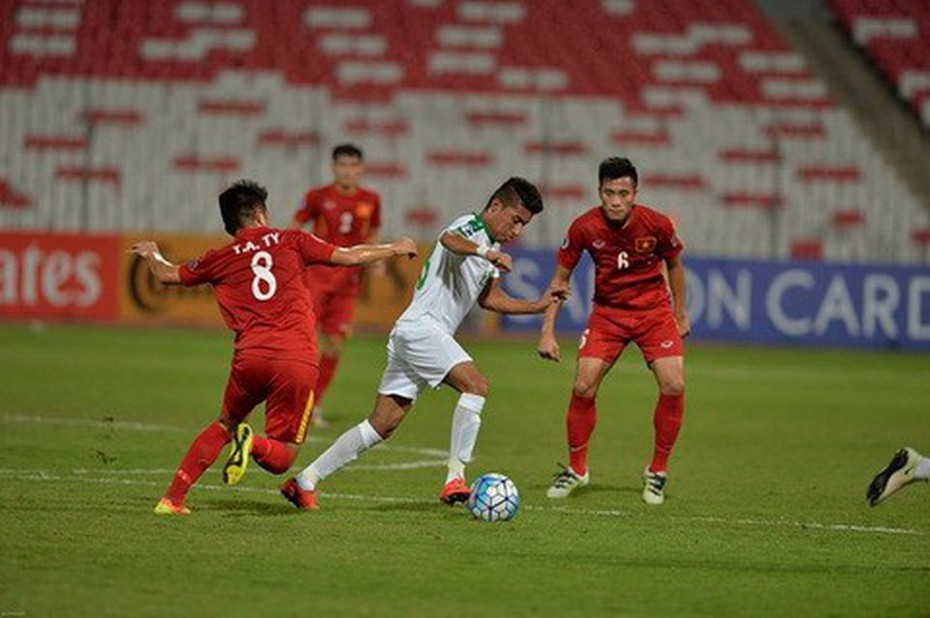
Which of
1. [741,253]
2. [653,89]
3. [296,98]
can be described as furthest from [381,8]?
[741,253]

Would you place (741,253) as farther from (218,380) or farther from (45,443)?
(45,443)

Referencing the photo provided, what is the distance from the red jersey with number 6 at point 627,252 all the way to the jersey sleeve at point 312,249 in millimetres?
2090

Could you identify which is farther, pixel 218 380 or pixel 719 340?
pixel 719 340

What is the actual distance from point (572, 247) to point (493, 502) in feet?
7.43

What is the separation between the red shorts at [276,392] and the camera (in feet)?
32.3

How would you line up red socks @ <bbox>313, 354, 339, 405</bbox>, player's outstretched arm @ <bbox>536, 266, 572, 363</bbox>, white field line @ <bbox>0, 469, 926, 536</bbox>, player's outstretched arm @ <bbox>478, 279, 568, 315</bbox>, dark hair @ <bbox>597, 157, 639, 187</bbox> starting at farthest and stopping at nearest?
red socks @ <bbox>313, 354, 339, 405</bbox> < dark hair @ <bbox>597, 157, 639, 187</bbox> < player's outstretched arm @ <bbox>536, 266, 572, 363</bbox> < player's outstretched arm @ <bbox>478, 279, 568, 315</bbox> < white field line @ <bbox>0, 469, 926, 536</bbox>

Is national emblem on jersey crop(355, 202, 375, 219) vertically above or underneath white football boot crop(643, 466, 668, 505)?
above

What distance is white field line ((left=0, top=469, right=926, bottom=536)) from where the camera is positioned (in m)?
10.2

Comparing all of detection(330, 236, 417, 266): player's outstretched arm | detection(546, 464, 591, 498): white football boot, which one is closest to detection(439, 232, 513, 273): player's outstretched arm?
detection(330, 236, 417, 266): player's outstretched arm

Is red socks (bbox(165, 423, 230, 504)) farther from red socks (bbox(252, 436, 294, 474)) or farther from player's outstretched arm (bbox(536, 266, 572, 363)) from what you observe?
player's outstretched arm (bbox(536, 266, 572, 363))

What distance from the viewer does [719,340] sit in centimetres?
2752

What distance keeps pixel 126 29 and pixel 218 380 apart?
15463 millimetres

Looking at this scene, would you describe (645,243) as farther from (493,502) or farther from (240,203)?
(240,203)

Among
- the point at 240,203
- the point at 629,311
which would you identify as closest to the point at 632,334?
the point at 629,311
